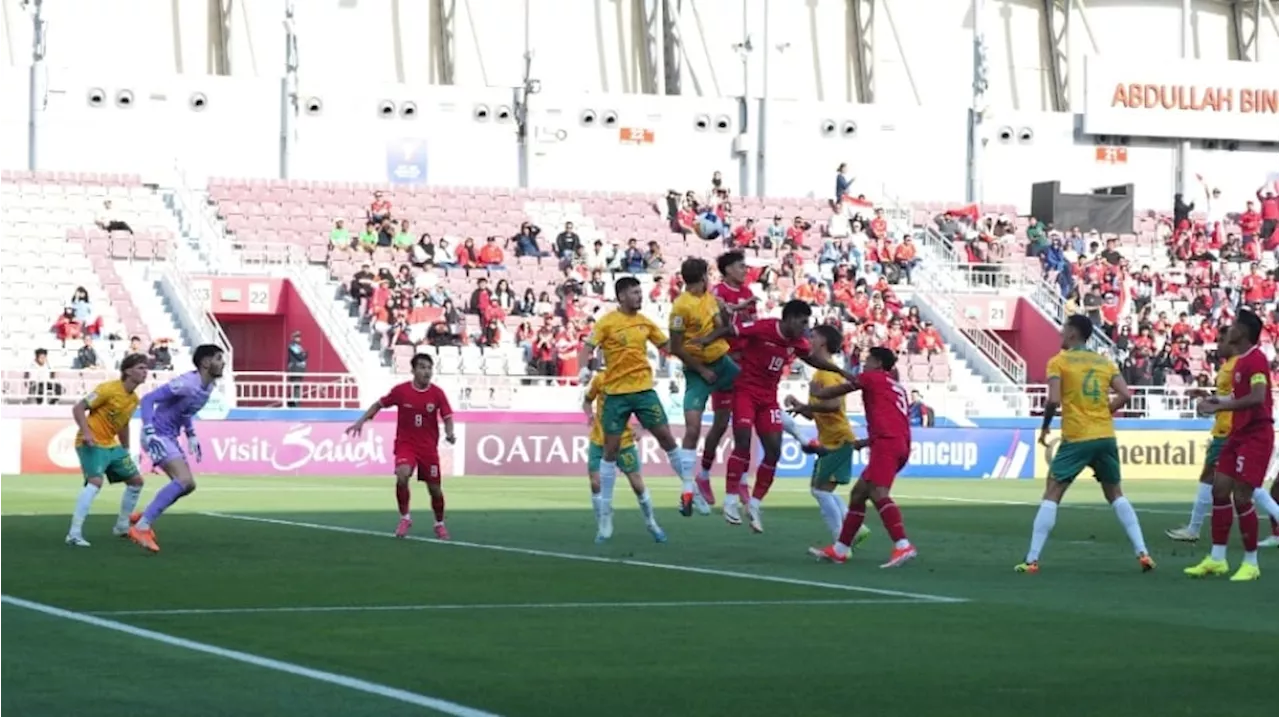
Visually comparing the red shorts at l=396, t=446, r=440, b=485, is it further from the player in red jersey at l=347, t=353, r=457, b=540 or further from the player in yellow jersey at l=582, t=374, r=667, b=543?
the player in yellow jersey at l=582, t=374, r=667, b=543

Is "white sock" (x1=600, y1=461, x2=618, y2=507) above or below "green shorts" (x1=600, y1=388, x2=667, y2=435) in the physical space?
below

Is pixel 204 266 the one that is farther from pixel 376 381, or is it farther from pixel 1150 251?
pixel 1150 251

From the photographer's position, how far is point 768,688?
11.2 meters

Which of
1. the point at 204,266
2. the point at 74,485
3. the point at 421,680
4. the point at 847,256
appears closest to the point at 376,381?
the point at 204,266

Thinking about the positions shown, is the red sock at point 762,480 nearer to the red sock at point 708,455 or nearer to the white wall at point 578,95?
the red sock at point 708,455

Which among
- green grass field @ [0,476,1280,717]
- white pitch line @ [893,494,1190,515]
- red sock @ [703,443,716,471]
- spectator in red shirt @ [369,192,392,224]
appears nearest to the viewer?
green grass field @ [0,476,1280,717]

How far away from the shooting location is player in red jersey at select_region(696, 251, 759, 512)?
21.8 meters

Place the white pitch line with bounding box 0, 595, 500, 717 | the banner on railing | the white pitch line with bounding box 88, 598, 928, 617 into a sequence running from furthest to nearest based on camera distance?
the banner on railing
the white pitch line with bounding box 88, 598, 928, 617
the white pitch line with bounding box 0, 595, 500, 717

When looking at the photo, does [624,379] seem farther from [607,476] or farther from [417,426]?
[417,426]

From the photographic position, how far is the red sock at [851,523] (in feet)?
62.1

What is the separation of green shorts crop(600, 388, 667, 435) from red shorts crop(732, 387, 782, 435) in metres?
1.23

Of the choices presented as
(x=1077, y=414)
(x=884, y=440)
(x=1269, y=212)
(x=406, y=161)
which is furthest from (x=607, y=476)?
(x=1269, y=212)

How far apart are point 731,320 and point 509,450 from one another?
20.5 m

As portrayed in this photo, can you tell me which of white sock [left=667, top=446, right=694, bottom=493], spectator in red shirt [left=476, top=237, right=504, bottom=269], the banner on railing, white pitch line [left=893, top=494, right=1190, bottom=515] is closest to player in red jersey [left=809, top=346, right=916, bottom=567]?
white sock [left=667, top=446, right=694, bottom=493]
